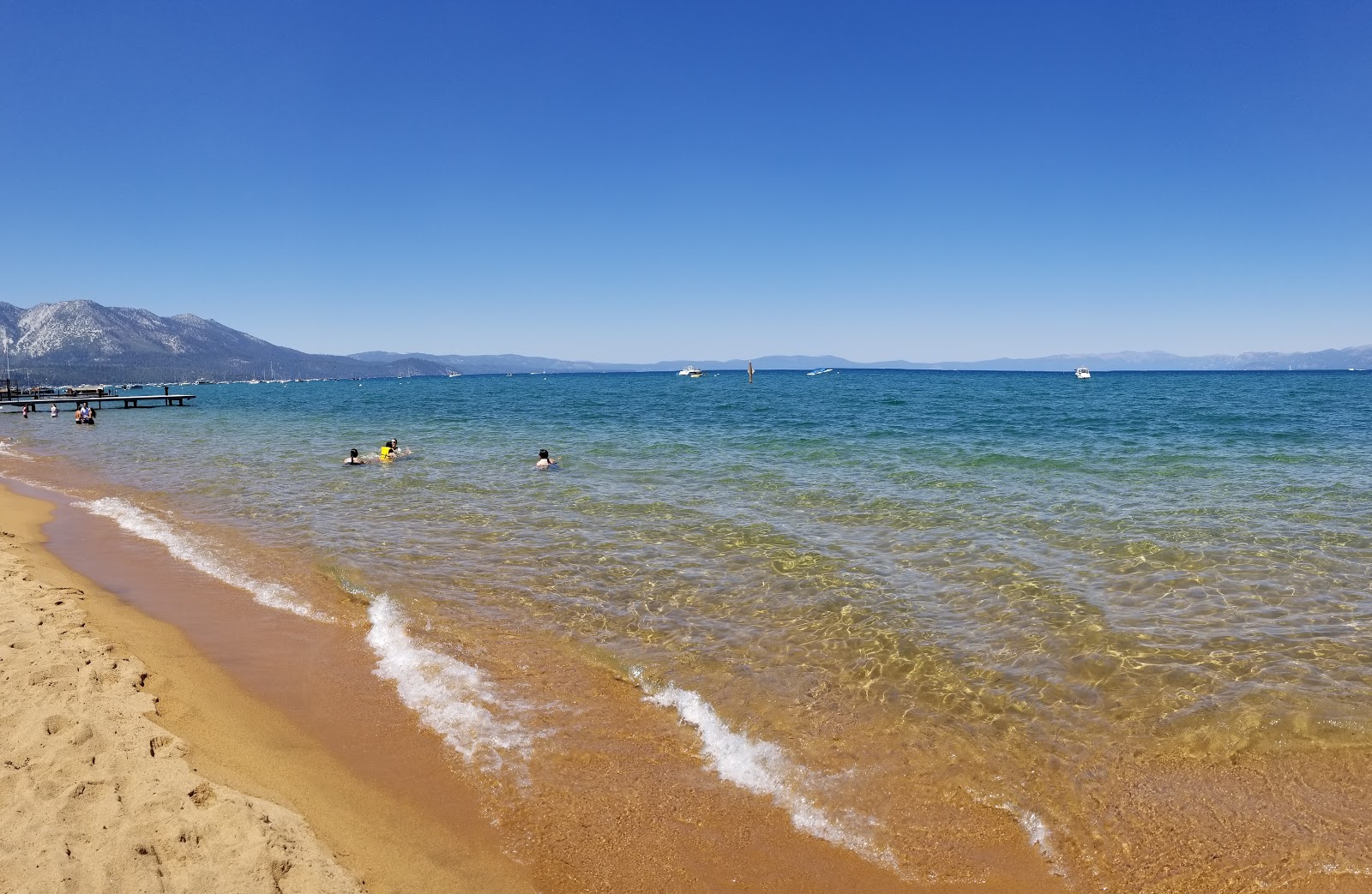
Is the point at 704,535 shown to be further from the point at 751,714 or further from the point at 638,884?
the point at 638,884

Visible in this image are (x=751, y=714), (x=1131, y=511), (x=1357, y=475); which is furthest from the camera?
(x=1357, y=475)

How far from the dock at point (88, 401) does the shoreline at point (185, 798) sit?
71.3m

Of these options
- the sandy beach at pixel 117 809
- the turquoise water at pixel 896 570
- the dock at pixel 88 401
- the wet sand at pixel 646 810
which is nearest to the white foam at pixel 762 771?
the wet sand at pixel 646 810

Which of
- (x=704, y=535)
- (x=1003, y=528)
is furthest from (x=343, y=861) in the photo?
(x=1003, y=528)

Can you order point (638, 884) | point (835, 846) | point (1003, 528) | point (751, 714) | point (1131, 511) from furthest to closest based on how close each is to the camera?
point (1131, 511)
point (1003, 528)
point (751, 714)
point (835, 846)
point (638, 884)

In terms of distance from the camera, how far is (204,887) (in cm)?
372

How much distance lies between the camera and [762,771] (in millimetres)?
5465

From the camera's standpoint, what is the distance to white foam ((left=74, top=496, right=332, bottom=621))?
30.7 feet

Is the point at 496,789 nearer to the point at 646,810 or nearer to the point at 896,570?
the point at 646,810

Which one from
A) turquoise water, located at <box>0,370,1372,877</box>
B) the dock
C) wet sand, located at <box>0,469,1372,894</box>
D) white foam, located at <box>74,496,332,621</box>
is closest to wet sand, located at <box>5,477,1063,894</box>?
wet sand, located at <box>0,469,1372,894</box>

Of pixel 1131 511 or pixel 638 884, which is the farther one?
pixel 1131 511

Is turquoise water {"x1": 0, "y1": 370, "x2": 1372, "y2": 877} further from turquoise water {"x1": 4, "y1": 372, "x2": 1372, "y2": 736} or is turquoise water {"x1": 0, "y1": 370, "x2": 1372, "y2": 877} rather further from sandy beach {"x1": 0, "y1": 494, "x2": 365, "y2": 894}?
sandy beach {"x1": 0, "y1": 494, "x2": 365, "y2": 894}

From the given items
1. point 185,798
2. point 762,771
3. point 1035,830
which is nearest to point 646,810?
point 762,771

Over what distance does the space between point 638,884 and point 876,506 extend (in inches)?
470
